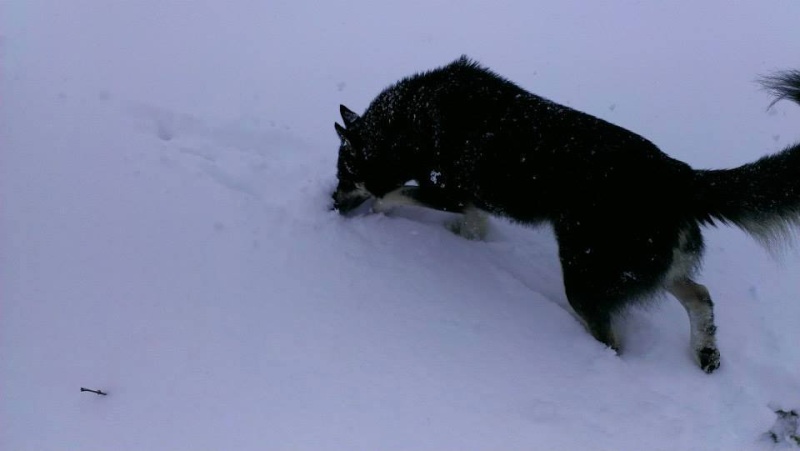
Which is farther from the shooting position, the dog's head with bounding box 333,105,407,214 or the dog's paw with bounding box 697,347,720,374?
the dog's head with bounding box 333,105,407,214

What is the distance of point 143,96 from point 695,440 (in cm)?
470

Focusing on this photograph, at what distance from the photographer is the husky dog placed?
293 cm

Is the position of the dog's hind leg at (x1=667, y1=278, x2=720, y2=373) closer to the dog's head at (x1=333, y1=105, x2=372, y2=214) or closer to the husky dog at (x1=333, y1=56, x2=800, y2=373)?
the husky dog at (x1=333, y1=56, x2=800, y2=373)

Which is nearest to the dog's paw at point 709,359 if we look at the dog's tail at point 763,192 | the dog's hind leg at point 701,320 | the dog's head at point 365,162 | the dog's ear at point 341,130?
the dog's hind leg at point 701,320

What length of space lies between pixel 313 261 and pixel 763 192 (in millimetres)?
2558

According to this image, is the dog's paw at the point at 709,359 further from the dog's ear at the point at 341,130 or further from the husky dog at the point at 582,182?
the dog's ear at the point at 341,130

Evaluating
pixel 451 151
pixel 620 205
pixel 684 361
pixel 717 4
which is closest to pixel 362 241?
pixel 451 151

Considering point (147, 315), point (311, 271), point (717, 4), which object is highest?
point (717, 4)

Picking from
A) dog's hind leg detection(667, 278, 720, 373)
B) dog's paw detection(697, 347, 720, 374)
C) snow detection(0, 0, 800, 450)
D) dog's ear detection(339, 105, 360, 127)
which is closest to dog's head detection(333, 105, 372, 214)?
dog's ear detection(339, 105, 360, 127)

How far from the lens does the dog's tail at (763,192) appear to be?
2793mm

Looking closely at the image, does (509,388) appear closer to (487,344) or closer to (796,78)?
(487,344)

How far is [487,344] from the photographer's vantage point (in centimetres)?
337

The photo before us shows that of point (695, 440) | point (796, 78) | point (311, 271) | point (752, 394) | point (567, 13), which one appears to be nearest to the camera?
point (796, 78)

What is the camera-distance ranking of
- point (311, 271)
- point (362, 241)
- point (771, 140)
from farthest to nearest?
point (771, 140), point (362, 241), point (311, 271)
